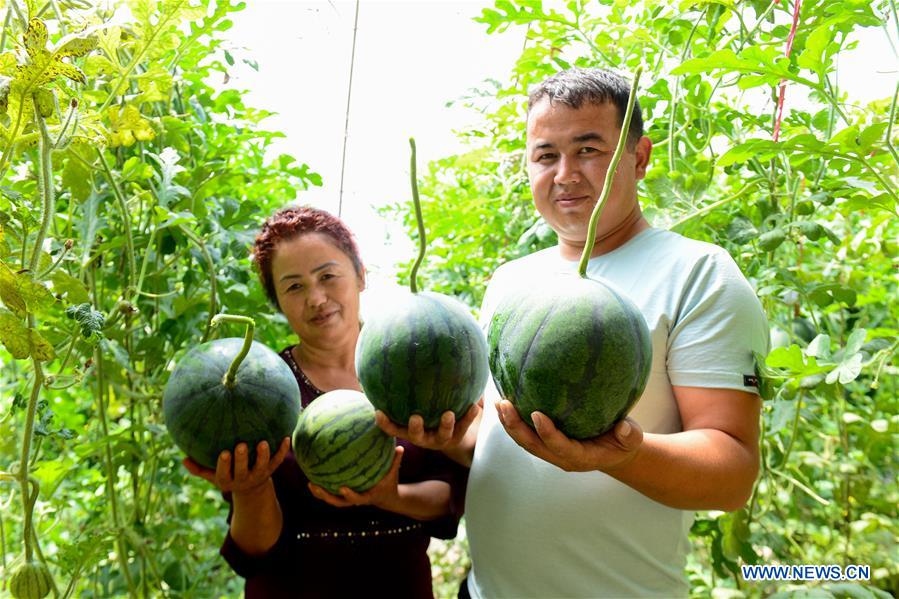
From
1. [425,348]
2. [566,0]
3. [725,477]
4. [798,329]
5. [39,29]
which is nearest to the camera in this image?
[39,29]

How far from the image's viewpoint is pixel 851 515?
2.90 metres

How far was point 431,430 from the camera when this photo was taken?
122cm

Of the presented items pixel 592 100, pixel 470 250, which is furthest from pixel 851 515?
pixel 592 100

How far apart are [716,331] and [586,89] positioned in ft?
1.88

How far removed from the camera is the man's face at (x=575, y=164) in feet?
4.93

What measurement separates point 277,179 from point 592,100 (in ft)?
5.20

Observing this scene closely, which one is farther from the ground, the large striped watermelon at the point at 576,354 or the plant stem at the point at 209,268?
the large striped watermelon at the point at 576,354

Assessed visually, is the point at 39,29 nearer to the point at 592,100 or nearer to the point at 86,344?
the point at 86,344

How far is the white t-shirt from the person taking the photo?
1.36m

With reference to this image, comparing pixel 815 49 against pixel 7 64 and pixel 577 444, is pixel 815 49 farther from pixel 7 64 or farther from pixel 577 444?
pixel 7 64

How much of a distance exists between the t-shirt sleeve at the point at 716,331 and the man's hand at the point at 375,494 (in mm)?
611

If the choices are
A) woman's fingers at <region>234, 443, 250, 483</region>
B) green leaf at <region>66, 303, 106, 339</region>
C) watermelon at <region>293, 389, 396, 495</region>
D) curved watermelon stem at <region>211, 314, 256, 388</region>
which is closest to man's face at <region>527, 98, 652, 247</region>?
watermelon at <region>293, 389, 396, 495</region>

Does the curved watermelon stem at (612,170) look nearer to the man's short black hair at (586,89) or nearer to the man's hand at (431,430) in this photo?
the man's hand at (431,430)

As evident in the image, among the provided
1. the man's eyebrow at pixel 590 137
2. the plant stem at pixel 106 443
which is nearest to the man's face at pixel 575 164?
the man's eyebrow at pixel 590 137
